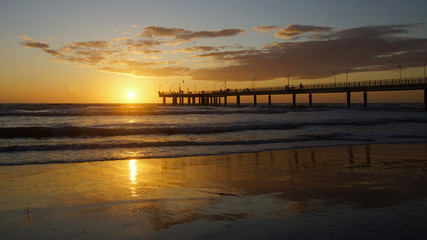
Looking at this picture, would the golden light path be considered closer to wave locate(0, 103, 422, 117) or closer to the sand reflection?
the sand reflection

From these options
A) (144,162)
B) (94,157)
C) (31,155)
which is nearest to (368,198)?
(144,162)

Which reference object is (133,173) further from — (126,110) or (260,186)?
(126,110)

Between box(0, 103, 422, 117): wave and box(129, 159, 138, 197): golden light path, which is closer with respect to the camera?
box(129, 159, 138, 197): golden light path

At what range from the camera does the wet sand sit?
466 centimetres

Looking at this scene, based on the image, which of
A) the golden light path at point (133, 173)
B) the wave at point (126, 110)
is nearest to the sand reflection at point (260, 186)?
the golden light path at point (133, 173)

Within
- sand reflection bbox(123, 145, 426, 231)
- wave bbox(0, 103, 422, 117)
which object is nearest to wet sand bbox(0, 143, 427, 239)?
sand reflection bbox(123, 145, 426, 231)

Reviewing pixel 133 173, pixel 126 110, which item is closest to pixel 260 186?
pixel 133 173

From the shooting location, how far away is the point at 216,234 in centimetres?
450

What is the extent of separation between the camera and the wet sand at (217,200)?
4.66m

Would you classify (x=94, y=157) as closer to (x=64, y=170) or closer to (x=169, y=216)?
(x=64, y=170)

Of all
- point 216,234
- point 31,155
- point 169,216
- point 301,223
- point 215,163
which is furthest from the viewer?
point 31,155

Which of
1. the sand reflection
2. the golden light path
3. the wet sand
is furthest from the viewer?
the golden light path

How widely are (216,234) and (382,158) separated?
9106 millimetres

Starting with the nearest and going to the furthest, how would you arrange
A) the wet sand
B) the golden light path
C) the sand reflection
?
the wet sand < the sand reflection < the golden light path
